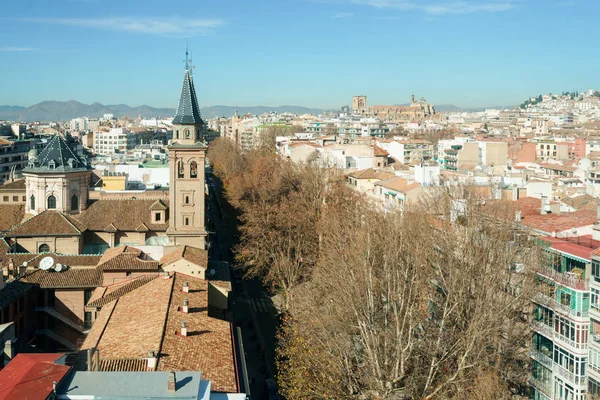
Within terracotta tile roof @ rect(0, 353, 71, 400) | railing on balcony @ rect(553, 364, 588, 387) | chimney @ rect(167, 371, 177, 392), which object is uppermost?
terracotta tile roof @ rect(0, 353, 71, 400)

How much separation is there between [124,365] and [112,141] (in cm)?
15067

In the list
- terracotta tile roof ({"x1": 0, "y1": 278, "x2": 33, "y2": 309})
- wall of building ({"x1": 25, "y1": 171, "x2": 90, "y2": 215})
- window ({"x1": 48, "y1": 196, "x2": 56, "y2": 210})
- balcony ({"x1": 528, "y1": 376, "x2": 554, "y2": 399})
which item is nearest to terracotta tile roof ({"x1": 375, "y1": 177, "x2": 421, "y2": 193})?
wall of building ({"x1": 25, "y1": 171, "x2": 90, "y2": 215})

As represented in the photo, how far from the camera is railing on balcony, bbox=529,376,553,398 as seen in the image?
29438 millimetres

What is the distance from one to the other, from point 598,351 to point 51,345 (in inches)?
1081

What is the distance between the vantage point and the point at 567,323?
2880 cm

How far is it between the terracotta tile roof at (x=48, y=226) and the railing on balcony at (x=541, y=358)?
2831cm

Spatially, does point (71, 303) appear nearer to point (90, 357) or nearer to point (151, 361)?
point (90, 357)

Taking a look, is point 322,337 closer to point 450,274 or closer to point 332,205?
point 450,274

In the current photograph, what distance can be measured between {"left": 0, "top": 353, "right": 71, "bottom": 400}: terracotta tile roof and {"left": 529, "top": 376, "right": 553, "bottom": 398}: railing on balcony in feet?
63.0

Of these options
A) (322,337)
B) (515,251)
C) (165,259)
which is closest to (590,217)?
(515,251)

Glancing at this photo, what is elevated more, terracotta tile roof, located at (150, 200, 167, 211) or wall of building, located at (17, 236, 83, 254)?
terracotta tile roof, located at (150, 200, 167, 211)

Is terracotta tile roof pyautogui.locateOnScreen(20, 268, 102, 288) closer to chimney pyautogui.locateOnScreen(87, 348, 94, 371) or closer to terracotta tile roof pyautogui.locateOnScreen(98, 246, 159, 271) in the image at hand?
terracotta tile roof pyautogui.locateOnScreen(98, 246, 159, 271)

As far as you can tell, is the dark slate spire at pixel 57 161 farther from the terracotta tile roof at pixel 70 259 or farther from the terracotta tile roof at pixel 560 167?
the terracotta tile roof at pixel 560 167

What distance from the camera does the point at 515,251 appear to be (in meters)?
32.6
